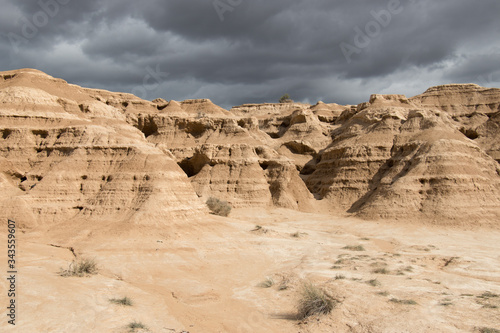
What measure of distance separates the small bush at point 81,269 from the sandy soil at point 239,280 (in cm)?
29

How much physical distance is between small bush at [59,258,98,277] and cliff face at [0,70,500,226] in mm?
5629

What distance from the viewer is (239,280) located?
14.1 m

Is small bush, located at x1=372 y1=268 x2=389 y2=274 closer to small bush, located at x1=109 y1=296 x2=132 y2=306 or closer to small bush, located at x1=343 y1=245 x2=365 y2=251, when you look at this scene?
small bush, located at x1=343 y1=245 x2=365 y2=251

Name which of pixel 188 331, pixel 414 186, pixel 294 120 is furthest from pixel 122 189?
pixel 294 120

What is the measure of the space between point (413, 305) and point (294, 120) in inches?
2009

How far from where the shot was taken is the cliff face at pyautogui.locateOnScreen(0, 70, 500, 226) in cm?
2006

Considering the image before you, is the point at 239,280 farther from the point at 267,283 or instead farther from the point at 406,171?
the point at 406,171

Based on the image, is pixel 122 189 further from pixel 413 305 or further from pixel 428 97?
pixel 428 97

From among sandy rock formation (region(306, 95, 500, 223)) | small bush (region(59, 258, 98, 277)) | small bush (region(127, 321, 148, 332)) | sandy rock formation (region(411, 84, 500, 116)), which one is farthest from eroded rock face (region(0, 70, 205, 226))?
sandy rock formation (region(411, 84, 500, 116))

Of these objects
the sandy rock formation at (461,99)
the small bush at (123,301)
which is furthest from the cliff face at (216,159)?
the small bush at (123,301)

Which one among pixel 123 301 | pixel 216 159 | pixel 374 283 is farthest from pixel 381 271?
pixel 216 159

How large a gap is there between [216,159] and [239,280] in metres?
22.7

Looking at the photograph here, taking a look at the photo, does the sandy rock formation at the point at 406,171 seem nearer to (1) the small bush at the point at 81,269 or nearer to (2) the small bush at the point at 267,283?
(2) the small bush at the point at 267,283

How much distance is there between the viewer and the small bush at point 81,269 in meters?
12.1
